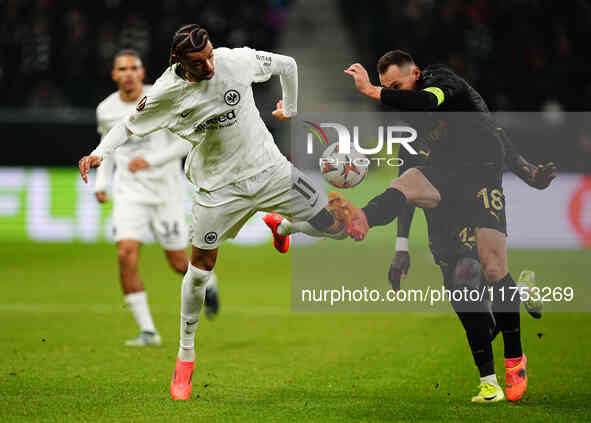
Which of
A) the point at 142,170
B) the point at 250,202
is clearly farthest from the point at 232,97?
the point at 142,170

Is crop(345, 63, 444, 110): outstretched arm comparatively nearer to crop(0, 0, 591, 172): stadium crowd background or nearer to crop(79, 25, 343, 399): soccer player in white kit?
crop(79, 25, 343, 399): soccer player in white kit

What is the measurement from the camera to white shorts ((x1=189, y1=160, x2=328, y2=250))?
5898 mm

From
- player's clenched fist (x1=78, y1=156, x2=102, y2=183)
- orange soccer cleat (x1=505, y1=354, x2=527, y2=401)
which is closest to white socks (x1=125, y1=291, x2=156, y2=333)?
player's clenched fist (x1=78, y1=156, x2=102, y2=183)

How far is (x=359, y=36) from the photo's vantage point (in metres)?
Result: 20.6

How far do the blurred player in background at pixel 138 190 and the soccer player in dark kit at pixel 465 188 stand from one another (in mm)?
2862

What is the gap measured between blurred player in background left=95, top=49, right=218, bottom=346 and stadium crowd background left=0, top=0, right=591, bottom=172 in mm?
7352

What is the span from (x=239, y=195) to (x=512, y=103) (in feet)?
36.7

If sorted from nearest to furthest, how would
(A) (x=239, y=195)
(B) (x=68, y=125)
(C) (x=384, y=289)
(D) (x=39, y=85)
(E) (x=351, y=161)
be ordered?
(A) (x=239, y=195) → (E) (x=351, y=161) → (C) (x=384, y=289) → (B) (x=68, y=125) → (D) (x=39, y=85)

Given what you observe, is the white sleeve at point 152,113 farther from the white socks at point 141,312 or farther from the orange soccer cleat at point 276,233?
the white socks at point 141,312

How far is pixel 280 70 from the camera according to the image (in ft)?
20.0

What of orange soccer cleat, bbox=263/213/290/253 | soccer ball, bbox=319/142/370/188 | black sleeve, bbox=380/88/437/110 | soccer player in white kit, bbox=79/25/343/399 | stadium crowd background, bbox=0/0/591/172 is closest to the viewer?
black sleeve, bbox=380/88/437/110

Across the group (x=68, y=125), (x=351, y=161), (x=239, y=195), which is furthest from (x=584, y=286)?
(x=68, y=125)

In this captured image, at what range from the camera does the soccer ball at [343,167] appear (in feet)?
20.9

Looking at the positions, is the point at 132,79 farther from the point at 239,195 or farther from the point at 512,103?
the point at 512,103
